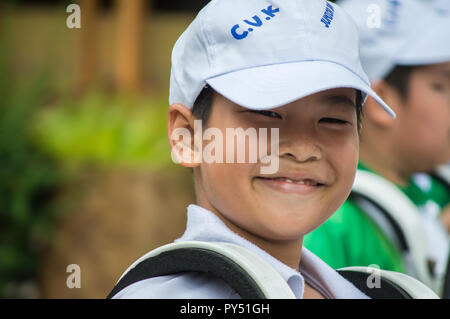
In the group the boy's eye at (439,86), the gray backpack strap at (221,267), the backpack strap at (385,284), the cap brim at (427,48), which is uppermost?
the cap brim at (427,48)

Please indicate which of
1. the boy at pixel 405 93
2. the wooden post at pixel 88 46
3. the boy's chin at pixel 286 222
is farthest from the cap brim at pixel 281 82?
the wooden post at pixel 88 46

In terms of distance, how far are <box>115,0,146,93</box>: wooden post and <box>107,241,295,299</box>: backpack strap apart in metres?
2.09

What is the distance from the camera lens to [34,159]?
312 cm

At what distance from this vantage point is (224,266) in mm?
691

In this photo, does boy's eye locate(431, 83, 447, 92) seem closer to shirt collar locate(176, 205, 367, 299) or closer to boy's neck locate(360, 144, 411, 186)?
boy's neck locate(360, 144, 411, 186)

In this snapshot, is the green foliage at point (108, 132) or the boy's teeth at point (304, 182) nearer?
the boy's teeth at point (304, 182)

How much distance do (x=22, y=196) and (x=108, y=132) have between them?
47 cm

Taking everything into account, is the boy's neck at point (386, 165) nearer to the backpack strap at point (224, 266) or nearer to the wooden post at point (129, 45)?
the backpack strap at point (224, 266)

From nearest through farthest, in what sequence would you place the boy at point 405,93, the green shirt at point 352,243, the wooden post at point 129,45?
the green shirt at point 352,243 → the boy at point 405,93 → the wooden post at point 129,45

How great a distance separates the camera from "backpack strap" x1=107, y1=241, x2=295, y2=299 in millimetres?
677

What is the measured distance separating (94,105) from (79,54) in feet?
1.46

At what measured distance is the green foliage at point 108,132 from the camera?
3.00 m

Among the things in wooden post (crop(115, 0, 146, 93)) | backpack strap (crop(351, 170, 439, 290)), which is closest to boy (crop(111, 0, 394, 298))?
backpack strap (crop(351, 170, 439, 290))

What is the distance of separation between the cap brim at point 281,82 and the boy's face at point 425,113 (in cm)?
51
